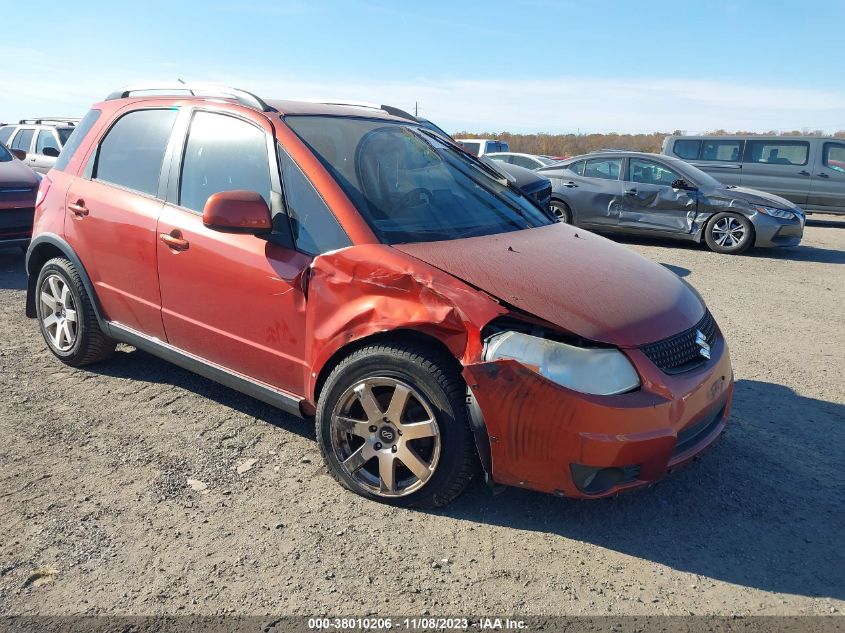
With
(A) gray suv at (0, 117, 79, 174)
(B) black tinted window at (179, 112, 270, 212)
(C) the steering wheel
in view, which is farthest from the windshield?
(A) gray suv at (0, 117, 79, 174)

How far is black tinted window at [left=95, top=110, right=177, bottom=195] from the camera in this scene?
406 cm

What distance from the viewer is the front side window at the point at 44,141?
13633mm

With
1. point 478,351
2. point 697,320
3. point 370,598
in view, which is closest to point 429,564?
point 370,598

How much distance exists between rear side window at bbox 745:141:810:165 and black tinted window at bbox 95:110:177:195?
Result: 13.4 m

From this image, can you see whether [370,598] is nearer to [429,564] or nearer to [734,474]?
[429,564]

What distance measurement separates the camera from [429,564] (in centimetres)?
278

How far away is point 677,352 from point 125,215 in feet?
10.2

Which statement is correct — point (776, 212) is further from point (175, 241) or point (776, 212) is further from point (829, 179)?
point (175, 241)

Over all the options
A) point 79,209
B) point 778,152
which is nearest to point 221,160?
point 79,209

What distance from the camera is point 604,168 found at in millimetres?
11453

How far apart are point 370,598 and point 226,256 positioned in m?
1.81

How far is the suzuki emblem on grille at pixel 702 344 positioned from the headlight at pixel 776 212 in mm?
8047

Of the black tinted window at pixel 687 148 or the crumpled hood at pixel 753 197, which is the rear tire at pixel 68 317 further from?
the black tinted window at pixel 687 148

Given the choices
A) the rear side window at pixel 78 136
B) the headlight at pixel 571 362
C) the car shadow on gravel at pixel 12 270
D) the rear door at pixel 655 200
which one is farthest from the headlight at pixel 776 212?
the car shadow on gravel at pixel 12 270
